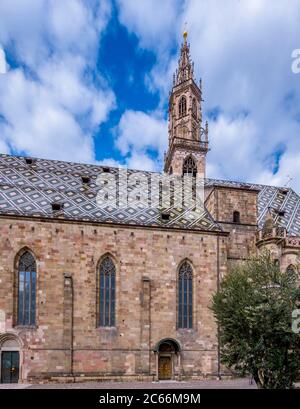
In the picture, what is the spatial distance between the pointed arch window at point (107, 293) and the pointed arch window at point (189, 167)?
14.0 metres

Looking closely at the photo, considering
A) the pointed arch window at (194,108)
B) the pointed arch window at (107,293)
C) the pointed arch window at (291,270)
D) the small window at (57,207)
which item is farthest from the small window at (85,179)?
the pointed arch window at (291,270)

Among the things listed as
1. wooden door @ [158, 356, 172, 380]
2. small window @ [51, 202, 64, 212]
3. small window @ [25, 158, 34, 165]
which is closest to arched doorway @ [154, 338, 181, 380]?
wooden door @ [158, 356, 172, 380]

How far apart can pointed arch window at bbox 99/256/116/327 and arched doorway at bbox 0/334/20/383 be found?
4.73 m

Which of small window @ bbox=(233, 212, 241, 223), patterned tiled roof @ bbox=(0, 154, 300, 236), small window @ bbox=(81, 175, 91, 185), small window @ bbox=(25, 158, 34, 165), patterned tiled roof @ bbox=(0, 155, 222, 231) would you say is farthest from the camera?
small window @ bbox=(25, 158, 34, 165)

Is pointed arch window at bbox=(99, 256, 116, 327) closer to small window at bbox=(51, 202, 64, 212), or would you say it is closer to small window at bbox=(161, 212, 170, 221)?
small window at bbox=(51, 202, 64, 212)

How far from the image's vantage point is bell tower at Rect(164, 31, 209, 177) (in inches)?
1524

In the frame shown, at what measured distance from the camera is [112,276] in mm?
26953

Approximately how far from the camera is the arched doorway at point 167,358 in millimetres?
26234

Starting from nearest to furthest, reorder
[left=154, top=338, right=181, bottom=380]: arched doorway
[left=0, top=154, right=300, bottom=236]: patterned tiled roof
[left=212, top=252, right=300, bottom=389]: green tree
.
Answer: [left=212, top=252, right=300, bottom=389]: green tree
[left=154, top=338, right=181, bottom=380]: arched doorway
[left=0, top=154, right=300, bottom=236]: patterned tiled roof

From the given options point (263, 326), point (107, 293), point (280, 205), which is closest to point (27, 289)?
point (107, 293)

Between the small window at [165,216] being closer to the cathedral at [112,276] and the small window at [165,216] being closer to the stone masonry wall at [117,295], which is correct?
the cathedral at [112,276]

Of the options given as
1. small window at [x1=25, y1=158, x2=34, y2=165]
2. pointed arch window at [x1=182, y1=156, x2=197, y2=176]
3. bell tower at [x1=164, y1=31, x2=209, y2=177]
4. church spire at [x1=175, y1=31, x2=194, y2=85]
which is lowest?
small window at [x1=25, y1=158, x2=34, y2=165]

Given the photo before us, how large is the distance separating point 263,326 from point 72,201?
625 inches

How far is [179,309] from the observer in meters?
27.3
